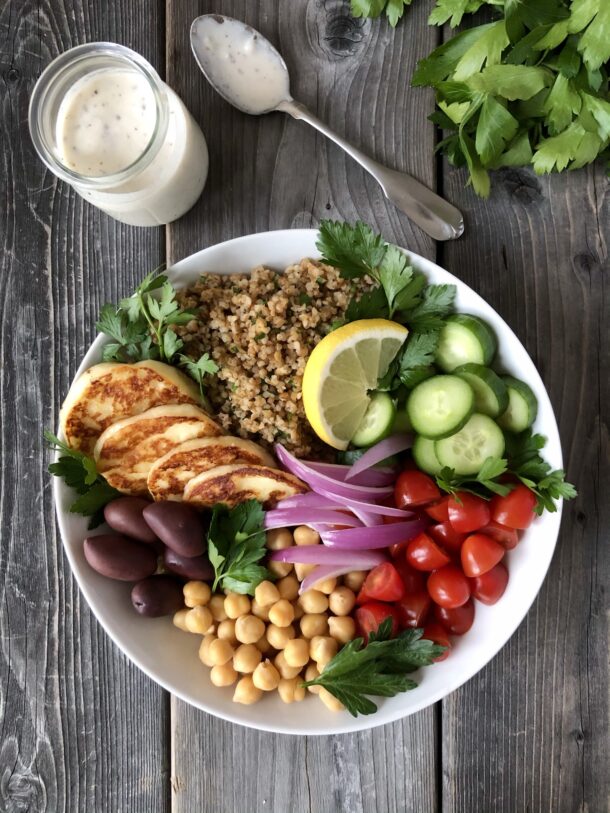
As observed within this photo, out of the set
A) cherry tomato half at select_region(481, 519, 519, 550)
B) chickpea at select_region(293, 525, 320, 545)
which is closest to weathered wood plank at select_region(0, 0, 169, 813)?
chickpea at select_region(293, 525, 320, 545)

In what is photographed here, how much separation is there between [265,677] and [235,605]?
0.70 ft

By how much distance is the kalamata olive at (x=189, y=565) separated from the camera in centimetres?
A: 215

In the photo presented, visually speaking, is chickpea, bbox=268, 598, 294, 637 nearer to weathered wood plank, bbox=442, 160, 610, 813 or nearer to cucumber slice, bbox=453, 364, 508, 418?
weathered wood plank, bbox=442, 160, 610, 813

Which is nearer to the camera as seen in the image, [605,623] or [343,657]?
[343,657]

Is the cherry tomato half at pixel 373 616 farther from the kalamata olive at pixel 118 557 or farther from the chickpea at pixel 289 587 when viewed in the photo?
the kalamata olive at pixel 118 557

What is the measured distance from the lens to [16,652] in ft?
→ 8.34

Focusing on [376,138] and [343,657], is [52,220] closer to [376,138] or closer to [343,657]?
[376,138]

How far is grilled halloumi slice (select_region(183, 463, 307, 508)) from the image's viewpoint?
7.03 ft

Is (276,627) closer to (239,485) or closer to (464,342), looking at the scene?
(239,485)

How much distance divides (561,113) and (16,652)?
2.39 metres

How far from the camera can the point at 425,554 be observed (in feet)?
7.04

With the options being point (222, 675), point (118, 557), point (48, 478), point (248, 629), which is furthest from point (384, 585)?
point (48, 478)

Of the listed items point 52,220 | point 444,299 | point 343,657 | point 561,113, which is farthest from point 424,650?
point 52,220

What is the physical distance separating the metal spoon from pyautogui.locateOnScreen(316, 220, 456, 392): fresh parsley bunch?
310 millimetres
